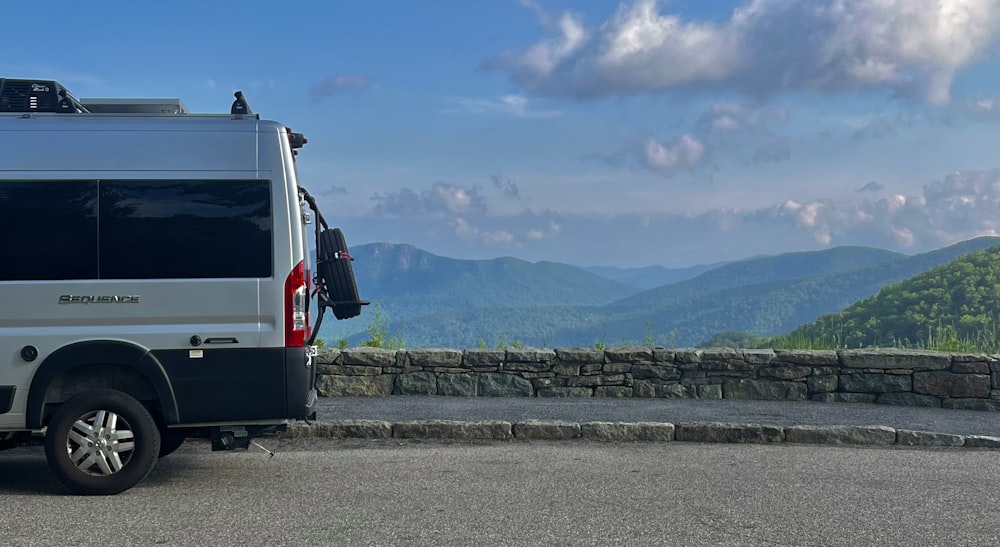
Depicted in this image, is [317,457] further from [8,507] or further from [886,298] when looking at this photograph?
[886,298]

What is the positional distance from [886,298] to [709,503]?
1589 inches

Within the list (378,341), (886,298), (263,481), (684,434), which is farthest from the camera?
(886,298)

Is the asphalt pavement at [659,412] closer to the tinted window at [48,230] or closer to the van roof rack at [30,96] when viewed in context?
the tinted window at [48,230]

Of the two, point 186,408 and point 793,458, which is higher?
point 186,408

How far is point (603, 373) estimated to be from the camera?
1139 cm

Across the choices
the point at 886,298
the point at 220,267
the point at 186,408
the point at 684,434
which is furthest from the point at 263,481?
the point at 886,298

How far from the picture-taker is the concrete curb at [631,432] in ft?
28.5

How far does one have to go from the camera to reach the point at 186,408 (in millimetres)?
6445

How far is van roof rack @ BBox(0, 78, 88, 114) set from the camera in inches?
277

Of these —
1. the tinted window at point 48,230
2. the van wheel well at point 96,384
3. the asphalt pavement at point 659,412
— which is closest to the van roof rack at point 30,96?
the tinted window at point 48,230

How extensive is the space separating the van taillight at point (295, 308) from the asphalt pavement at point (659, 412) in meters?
2.81

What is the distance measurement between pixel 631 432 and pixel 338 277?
324 cm

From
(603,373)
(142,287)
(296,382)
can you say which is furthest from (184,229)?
(603,373)

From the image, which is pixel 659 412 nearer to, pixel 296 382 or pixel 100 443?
pixel 296 382
